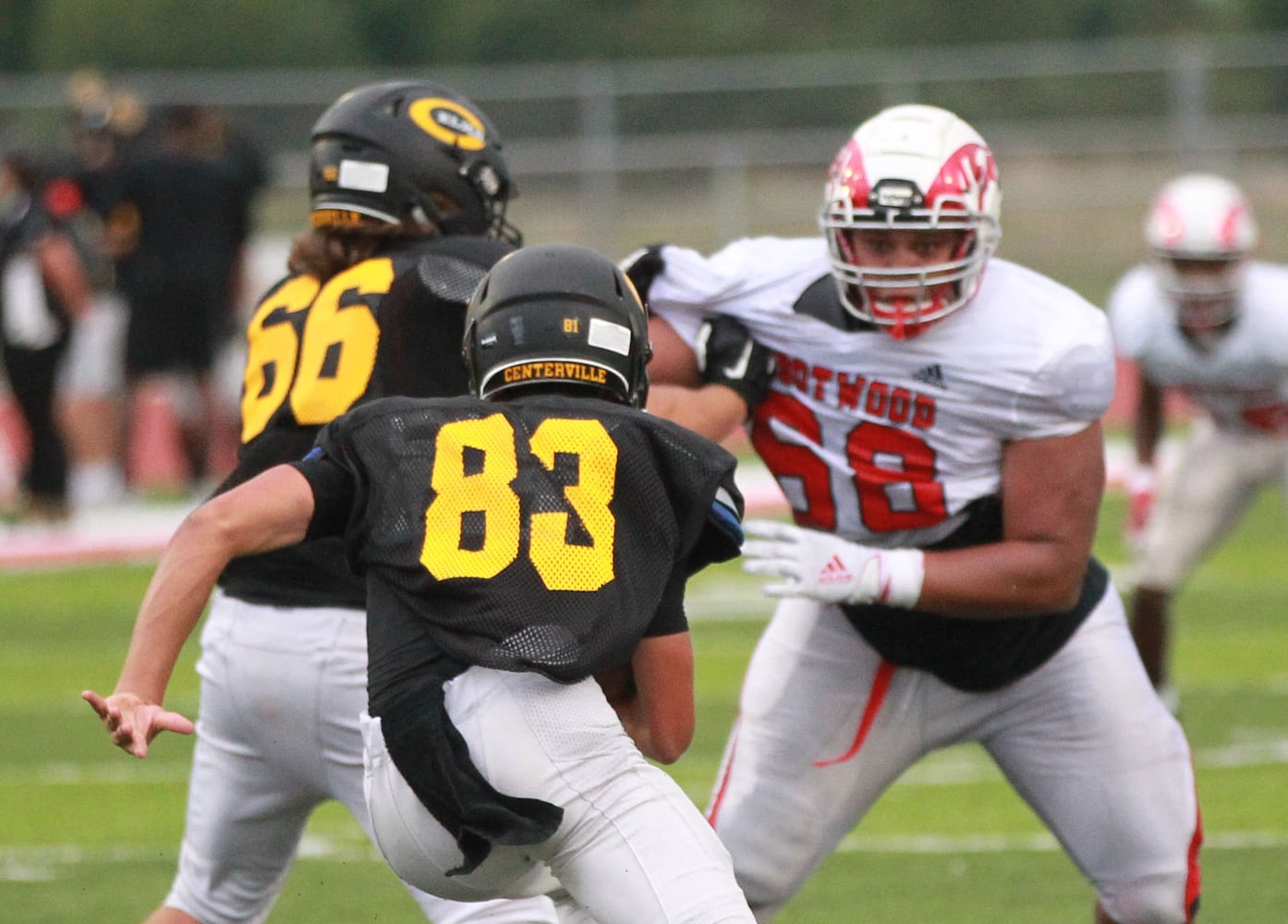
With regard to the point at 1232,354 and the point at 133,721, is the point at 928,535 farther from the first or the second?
the point at 1232,354

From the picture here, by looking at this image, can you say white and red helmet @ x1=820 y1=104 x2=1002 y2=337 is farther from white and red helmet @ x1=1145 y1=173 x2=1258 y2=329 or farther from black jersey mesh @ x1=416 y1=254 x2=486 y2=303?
white and red helmet @ x1=1145 y1=173 x2=1258 y2=329

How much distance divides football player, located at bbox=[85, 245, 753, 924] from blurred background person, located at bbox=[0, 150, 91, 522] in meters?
8.43

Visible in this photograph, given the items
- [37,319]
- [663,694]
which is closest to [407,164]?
[663,694]

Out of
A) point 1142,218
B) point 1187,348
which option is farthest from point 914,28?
point 1187,348

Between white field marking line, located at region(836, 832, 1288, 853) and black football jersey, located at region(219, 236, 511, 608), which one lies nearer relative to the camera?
black football jersey, located at region(219, 236, 511, 608)

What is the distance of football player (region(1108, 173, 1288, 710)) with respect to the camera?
6914 mm

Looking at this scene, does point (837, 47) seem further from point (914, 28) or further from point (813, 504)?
point (813, 504)

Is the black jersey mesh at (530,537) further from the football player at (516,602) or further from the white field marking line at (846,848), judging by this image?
the white field marking line at (846,848)

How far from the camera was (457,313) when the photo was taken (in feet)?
12.3

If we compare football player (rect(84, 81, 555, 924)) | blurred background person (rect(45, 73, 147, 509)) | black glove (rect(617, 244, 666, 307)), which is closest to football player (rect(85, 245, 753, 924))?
football player (rect(84, 81, 555, 924))

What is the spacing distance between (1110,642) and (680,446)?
1.30 m

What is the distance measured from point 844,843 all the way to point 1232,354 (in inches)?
90.3

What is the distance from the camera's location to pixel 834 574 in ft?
12.4

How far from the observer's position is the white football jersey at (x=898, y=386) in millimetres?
3893
